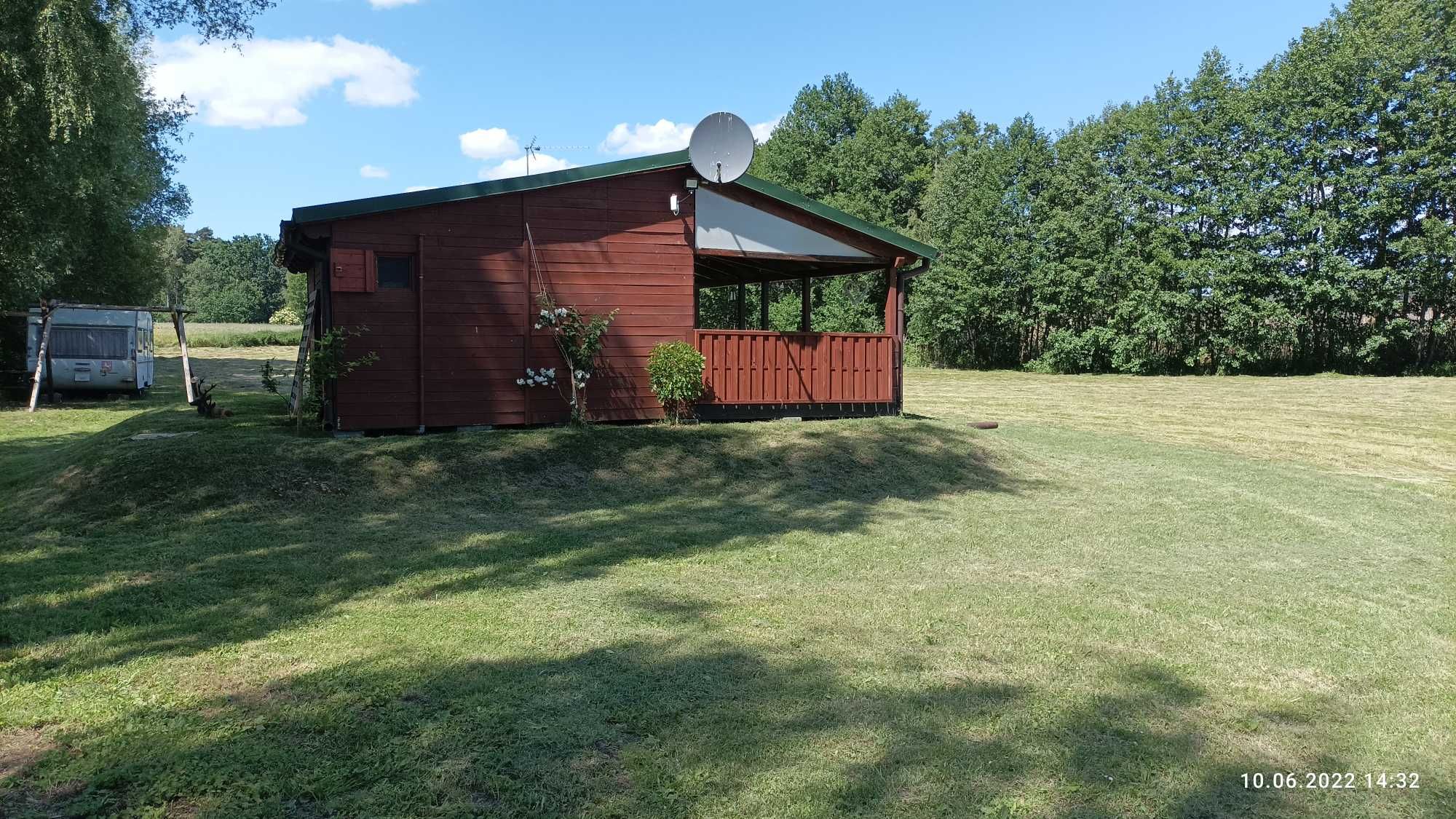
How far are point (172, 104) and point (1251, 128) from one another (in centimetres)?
3446

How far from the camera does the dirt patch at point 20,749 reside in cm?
303

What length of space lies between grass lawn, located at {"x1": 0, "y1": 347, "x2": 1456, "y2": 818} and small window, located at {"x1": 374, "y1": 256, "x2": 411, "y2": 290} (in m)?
1.97

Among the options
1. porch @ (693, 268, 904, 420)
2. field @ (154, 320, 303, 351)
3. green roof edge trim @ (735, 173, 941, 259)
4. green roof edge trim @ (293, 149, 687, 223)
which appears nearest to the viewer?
green roof edge trim @ (293, 149, 687, 223)

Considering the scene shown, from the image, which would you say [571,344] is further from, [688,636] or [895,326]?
[688,636]

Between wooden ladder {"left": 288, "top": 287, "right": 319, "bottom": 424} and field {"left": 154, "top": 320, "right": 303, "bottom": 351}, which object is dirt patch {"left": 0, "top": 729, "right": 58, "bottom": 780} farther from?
field {"left": 154, "top": 320, "right": 303, "bottom": 351}

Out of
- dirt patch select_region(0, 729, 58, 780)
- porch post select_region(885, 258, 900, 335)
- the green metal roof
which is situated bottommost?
dirt patch select_region(0, 729, 58, 780)

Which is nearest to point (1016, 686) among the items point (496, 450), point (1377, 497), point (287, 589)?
point (287, 589)

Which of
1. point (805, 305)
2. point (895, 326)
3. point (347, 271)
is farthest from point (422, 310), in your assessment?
point (895, 326)

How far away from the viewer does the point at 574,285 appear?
468 inches

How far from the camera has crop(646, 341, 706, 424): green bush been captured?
39.5ft

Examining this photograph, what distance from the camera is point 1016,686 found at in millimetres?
4086

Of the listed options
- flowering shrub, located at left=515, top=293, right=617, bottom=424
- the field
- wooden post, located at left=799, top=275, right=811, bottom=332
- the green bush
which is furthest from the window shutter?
the field

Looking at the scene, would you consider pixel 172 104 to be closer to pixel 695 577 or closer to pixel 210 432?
pixel 210 432

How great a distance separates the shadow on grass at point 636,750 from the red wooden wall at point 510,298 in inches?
295
